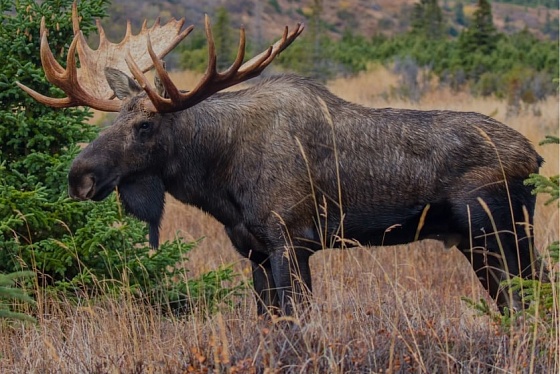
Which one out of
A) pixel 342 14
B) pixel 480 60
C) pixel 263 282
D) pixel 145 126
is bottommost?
pixel 342 14

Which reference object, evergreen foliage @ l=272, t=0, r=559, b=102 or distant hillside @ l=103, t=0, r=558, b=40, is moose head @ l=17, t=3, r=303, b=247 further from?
distant hillside @ l=103, t=0, r=558, b=40

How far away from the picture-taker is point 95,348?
5.31m

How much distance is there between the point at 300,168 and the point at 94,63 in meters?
1.73

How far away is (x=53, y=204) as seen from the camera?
21.0 feet

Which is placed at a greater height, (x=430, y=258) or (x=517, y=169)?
(x=517, y=169)

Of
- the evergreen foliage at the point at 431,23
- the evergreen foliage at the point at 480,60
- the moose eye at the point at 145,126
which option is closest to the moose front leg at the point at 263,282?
the moose eye at the point at 145,126

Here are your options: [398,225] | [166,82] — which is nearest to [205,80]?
[166,82]

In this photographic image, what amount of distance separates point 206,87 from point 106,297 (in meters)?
1.36

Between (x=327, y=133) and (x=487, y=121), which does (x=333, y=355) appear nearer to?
(x=327, y=133)

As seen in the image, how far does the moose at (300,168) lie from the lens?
610 cm

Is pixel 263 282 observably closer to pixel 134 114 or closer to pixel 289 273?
pixel 289 273

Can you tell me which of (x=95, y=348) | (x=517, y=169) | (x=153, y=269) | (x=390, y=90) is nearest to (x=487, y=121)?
(x=517, y=169)

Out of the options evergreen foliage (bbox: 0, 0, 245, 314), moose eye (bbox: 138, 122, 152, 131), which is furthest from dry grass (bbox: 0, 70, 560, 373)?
moose eye (bbox: 138, 122, 152, 131)

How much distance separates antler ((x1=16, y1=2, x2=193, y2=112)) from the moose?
0.05 feet
